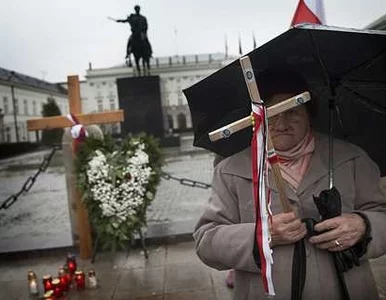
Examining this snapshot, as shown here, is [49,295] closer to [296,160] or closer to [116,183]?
[116,183]

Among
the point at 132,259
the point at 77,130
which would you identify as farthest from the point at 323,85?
the point at 132,259

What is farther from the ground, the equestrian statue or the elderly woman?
the equestrian statue

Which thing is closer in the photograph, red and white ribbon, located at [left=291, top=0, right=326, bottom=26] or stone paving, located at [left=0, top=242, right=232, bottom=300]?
red and white ribbon, located at [left=291, top=0, right=326, bottom=26]

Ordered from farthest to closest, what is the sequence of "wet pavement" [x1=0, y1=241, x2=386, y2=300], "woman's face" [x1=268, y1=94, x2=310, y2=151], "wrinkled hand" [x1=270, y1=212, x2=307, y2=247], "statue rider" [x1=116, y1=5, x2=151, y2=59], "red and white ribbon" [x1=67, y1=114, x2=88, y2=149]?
1. "statue rider" [x1=116, y1=5, x2=151, y2=59]
2. "red and white ribbon" [x1=67, y1=114, x2=88, y2=149]
3. "wet pavement" [x1=0, y1=241, x2=386, y2=300]
4. "woman's face" [x1=268, y1=94, x2=310, y2=151]
5. "wrinkled hand" [x1=270, y1=212, x2=307, y2=247]

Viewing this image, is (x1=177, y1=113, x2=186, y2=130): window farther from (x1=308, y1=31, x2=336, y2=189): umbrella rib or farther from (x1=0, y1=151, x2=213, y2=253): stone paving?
(x1=308, y1=31, x2=336, y2=189): umbrella rib

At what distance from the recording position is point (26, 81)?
16.8 meters

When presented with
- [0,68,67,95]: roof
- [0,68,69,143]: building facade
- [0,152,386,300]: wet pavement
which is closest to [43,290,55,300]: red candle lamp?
[0,152,386,300]: wet pavement

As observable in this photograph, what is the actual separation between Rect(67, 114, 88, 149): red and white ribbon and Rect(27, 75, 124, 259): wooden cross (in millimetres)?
45

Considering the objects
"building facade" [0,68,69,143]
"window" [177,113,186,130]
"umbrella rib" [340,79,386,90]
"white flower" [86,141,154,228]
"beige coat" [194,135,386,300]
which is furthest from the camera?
"window" [177,113,186,130]

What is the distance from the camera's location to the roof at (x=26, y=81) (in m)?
13.9

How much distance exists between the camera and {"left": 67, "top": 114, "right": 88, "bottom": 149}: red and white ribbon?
532 cm

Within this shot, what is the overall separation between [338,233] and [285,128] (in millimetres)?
456

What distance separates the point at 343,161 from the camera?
186cm

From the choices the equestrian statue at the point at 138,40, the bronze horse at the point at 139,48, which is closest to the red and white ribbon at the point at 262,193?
the equestrian statue at the point at 138,40
